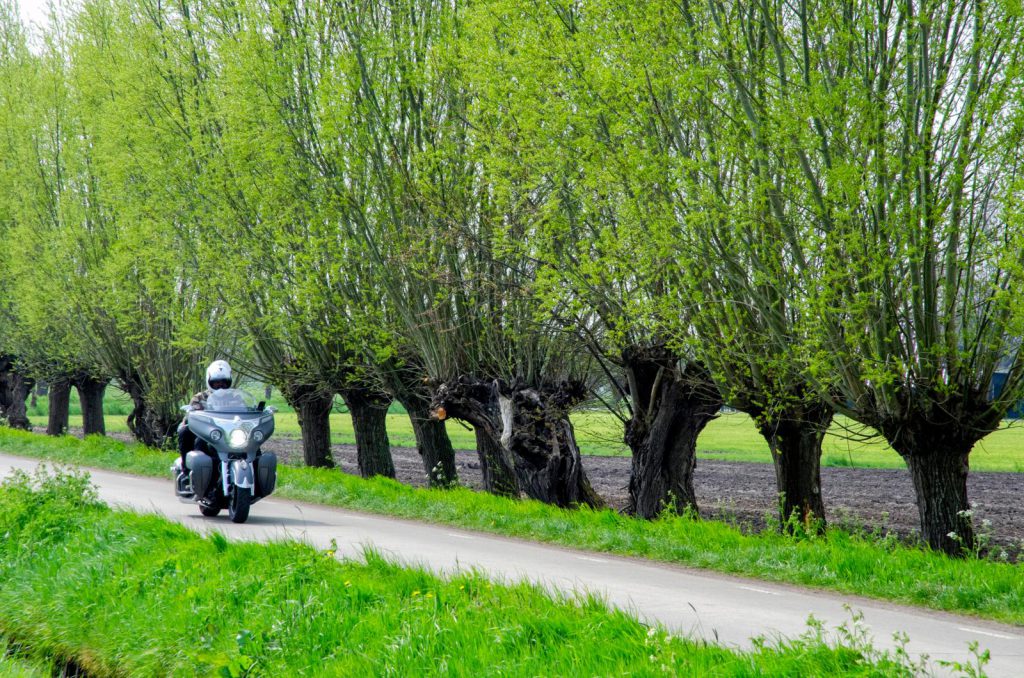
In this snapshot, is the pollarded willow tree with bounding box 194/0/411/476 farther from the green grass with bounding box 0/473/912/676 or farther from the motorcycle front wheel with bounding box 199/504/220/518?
the green grass with bounding box 0/473/912/676

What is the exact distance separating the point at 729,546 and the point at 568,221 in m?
4.82

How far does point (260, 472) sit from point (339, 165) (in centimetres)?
566

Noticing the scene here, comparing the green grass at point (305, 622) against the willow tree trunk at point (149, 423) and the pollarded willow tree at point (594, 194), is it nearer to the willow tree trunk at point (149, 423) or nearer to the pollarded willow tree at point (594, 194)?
the pollarded willow tree at point (594, 194)

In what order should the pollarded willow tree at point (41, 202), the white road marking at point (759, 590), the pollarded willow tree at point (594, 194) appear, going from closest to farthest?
the white road marking at point (759, 590) → the pollarded willow tree at point (594, 194) → the pollarded willow tree at point (41, 202)

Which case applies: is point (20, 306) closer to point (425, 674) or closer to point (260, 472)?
point (260, 472)

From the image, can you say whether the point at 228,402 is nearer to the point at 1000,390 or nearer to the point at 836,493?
the point at 1000,390

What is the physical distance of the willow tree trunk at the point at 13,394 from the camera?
41781 millimetres

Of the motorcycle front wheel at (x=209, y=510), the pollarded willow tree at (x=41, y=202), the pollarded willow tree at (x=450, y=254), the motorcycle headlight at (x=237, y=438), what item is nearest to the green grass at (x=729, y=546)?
the pollarded willow tree at (x=450, y=254)

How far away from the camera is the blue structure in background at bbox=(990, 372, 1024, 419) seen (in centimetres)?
1110

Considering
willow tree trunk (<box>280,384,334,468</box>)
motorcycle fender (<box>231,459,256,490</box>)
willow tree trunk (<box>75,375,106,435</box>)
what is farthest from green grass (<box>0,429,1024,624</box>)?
willow tree trunk (<box>75,375,106,435</box>)

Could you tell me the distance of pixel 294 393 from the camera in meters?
23.2

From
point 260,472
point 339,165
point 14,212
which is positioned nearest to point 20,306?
point 14,212

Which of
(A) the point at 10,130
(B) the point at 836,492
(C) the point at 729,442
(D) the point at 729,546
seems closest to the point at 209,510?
(D) the point at 729,546

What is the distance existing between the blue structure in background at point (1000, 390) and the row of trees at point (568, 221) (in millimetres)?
141
